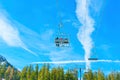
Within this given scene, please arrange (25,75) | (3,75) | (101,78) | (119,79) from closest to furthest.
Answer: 1. (101,78)
2. (119,79)
3. (25,75)
4. (3,75)

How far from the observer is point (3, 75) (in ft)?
473

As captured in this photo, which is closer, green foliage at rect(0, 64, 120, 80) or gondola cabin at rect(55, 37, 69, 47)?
gondola cabin at rect(55, 37, 69, 47)

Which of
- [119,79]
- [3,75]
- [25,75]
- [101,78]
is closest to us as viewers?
[101,78]

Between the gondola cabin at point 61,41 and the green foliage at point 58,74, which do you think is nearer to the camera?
the gondola cabin at point 61,41

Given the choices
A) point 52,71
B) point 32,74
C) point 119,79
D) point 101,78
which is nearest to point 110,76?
point 119,79

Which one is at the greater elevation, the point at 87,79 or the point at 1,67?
A: the point at 1,67

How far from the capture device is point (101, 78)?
3787 inches

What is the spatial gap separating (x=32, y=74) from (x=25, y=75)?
961 centimetres

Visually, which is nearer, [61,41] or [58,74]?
[61,41]

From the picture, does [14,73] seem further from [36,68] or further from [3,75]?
[36,68]

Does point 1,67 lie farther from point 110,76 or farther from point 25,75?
point 110,76

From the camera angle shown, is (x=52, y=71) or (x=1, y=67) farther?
(x=1, y=67)

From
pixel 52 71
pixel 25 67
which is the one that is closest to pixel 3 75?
pixel 25 67

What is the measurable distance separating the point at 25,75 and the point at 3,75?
98.9 ft
